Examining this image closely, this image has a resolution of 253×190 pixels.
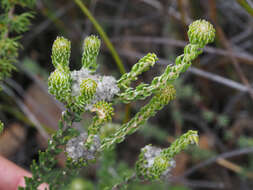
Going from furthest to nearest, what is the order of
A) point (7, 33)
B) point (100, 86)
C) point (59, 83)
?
point (7, 33)
point (100, 86)
point (59, 83)

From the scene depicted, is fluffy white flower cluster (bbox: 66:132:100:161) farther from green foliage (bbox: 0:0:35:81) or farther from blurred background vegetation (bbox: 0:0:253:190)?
blurred background vegetation (bbox: 0:0:253:190)

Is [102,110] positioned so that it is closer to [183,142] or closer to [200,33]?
[183,142]

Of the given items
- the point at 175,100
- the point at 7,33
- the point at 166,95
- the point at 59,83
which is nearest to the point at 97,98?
the point at 59,83

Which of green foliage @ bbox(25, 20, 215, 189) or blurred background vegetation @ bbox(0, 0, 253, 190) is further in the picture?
blurred background vegetation @ bbox(0, 0, 253, 190)

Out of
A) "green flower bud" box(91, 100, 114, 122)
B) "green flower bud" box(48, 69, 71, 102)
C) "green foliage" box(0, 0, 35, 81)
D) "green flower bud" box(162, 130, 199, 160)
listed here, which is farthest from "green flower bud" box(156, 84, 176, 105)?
"green foliage" box(0, 0, 35, 81)

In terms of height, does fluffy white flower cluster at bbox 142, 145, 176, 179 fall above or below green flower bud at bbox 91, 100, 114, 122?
below

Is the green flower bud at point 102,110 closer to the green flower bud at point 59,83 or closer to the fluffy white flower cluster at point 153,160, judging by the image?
the green flower bud at point 59,83

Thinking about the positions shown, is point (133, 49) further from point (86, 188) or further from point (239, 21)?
point (86, 188)
